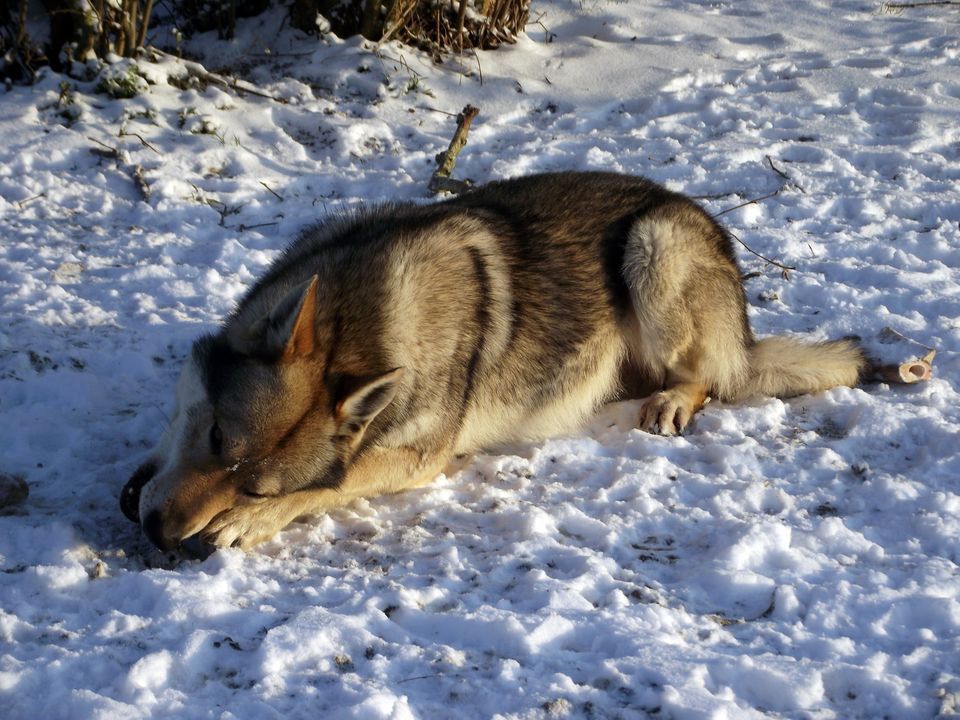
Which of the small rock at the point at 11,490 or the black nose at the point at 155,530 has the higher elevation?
the black nose at the point at 155,530

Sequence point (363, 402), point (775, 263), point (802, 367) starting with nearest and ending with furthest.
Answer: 1. point (363, 402)
2. point (802, 367)
3. point (775, 263)

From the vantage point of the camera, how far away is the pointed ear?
9.63ft

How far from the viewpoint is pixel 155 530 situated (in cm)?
298

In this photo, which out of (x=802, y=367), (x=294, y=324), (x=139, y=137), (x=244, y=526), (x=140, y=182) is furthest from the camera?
(x=139, y=137)

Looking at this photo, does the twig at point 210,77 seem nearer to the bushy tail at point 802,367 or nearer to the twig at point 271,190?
the twig at point 271,190

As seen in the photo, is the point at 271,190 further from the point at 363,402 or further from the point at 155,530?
the point at 155,530

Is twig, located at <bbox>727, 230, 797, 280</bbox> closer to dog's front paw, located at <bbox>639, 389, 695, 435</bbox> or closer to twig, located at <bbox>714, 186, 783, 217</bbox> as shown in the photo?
twig, located at <bbox>714, 186, 783, 217</bbox>

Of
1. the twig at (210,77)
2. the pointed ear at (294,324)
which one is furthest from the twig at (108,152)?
the pointed ear at (294,324)

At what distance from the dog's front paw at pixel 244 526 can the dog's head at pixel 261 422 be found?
79 millimetres

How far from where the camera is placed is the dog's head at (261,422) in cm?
299

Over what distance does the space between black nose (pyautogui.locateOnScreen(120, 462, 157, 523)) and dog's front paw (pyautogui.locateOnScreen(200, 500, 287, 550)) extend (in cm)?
31

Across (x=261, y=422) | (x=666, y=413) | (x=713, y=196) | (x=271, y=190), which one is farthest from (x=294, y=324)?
(x=713, y=196)

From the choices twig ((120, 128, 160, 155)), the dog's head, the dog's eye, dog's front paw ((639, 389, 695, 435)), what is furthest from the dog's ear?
twig ((120, 128, 160, 155))

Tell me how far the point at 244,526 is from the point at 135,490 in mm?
415
